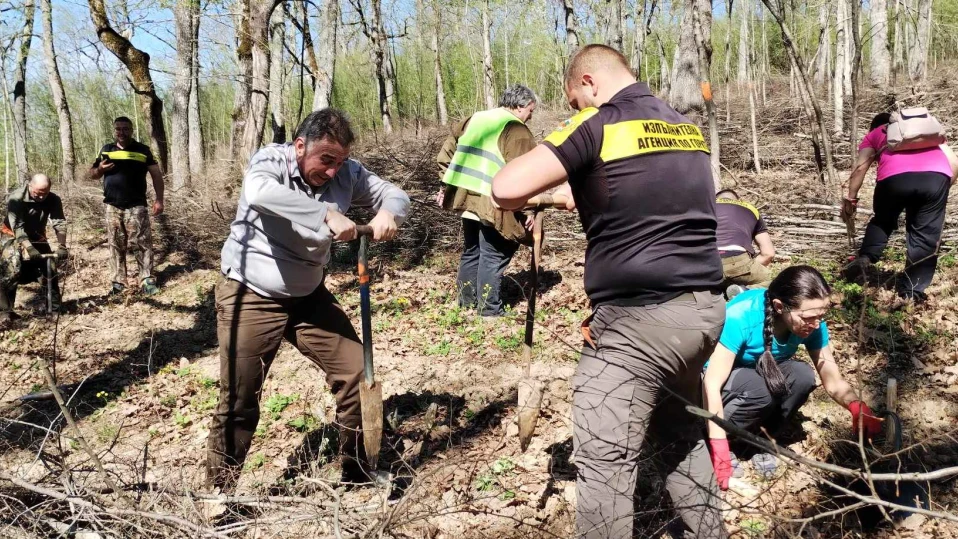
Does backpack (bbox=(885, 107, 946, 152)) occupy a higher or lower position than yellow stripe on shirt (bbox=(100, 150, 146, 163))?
lower

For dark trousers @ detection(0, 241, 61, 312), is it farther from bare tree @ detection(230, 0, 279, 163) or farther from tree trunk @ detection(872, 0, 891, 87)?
tree trunk @ detection(872, 0, 891, 87)

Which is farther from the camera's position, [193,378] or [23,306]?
[23,306]

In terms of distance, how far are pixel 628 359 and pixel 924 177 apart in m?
3.95

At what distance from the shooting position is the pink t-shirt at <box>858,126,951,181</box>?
4758 mm

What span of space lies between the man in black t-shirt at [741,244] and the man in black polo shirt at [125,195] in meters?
6.61

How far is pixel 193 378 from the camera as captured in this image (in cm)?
555

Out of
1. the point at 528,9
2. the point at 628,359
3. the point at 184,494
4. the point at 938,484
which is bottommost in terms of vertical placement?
the point at 938,484

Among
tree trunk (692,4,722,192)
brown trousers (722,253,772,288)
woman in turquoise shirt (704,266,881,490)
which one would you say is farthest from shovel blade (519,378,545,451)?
tree trunk (692,4,722,192)

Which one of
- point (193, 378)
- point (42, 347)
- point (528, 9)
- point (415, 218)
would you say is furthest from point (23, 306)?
point (528, 9)

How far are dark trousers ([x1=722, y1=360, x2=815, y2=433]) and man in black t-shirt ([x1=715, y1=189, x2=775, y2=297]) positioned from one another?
105 centimetres

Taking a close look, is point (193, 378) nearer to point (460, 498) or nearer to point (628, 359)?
point (460, 498)

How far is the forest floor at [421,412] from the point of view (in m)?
2.65

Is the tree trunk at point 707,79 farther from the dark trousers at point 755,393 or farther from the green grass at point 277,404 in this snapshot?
the green grass at point 277,404

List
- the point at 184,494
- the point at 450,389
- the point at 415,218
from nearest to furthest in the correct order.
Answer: the point at 184,494 < the point at 450,389 < the point at 415,218
